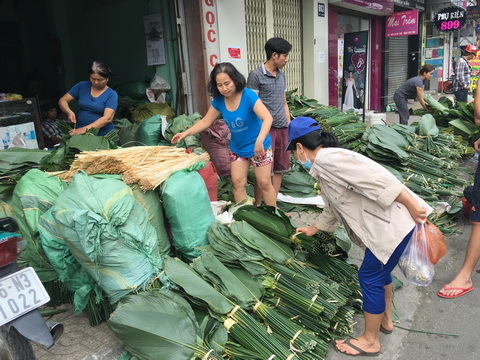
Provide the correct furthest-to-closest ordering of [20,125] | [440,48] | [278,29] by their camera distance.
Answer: [440,48] < [278,29] < [20,125]

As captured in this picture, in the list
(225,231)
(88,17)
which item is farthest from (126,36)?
(225,231)

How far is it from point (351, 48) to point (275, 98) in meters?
5.96

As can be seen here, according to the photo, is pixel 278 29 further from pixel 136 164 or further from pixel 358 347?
pixel 358 347

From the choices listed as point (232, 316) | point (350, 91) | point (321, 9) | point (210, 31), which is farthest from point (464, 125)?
point (232, 316)

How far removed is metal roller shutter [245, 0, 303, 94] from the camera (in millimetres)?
7285

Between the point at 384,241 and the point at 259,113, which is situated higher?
the point at 259,113

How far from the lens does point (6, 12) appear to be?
8.35 metres

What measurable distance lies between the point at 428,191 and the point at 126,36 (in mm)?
5408

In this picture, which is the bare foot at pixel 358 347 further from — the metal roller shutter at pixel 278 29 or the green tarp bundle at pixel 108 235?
the metal roller shutter at pixel 278 29

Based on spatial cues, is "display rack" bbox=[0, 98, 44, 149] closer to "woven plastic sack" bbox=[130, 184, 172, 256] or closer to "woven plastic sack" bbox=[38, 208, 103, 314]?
"woven plastic sack" bbox=[38, 208, 103, 314]

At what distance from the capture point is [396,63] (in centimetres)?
1556

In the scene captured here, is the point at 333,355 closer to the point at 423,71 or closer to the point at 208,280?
the point at 208,280

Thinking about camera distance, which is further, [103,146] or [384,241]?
[103,146]

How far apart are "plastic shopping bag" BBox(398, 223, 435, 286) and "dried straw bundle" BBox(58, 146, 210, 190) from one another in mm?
1685
